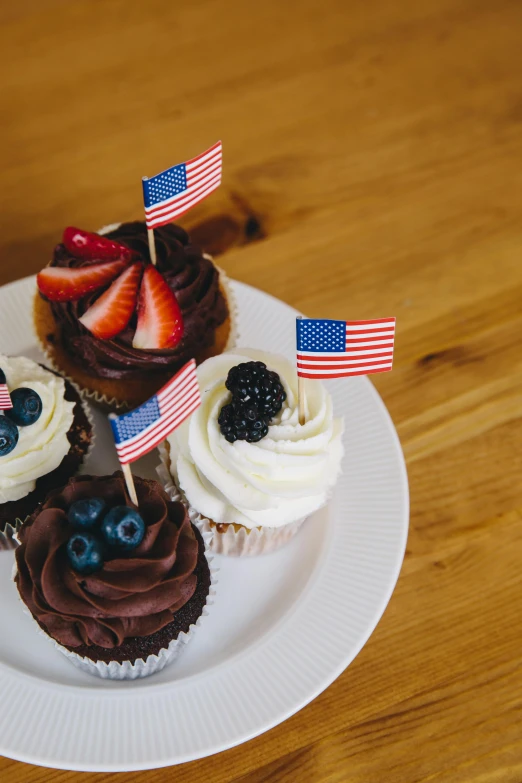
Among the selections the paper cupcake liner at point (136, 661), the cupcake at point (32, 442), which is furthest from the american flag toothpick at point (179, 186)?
the paper cupcake liner at point (136, 661)

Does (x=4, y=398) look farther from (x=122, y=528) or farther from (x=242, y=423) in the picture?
(x=242, y=423)

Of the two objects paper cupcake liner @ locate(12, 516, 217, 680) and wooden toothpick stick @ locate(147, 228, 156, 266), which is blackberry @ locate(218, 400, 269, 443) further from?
wooden toothpick stick @ locate(147, 228, 156, 266)

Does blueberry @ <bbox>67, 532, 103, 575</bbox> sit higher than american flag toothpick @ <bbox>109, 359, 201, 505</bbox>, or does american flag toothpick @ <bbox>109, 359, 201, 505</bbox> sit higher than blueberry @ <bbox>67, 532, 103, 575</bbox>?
american flag toothpick @ <bbox>109, 359, 201, 505</bbox>

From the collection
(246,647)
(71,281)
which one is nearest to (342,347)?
(246,647)

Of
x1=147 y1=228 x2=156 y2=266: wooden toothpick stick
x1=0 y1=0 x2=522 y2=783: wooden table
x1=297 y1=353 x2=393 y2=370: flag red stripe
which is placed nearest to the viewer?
x1=297 y1=353 x2=393 y2=370: flag red stripe

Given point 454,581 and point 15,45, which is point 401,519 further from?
point 15,45

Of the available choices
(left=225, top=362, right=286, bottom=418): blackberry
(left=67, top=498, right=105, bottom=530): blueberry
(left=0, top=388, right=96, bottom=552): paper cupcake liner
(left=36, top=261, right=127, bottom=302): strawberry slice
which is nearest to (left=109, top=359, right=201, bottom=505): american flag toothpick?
(left=67, top=498, right=105, bottom=530): blueberry
